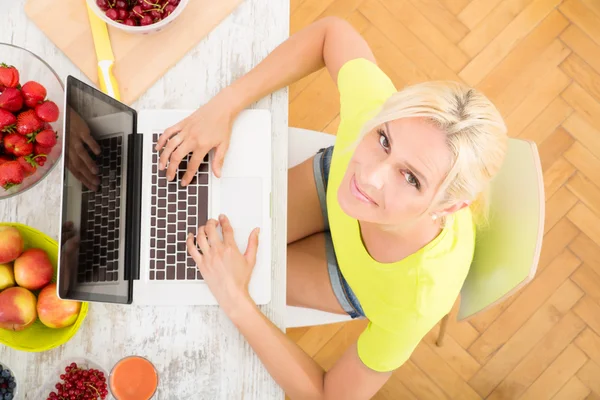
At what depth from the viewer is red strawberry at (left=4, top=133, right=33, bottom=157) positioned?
2.86ft

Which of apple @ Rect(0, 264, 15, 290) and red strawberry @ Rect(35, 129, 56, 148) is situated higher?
red strawberry @ Rect(35, 129, 56, 148)

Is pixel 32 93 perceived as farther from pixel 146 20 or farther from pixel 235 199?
pixel 235 199

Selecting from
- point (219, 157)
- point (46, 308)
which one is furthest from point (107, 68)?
point (46, 308)

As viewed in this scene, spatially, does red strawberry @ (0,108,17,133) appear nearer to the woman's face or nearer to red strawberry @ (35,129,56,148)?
red strawberry @ (35,129,56,148)

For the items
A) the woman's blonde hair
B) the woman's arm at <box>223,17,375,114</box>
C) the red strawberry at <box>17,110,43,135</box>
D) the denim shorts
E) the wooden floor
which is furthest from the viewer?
the wooden floor

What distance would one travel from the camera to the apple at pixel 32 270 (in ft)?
2.86

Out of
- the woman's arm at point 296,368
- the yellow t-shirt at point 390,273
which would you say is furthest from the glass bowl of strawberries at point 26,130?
the yellow t-shirt at point 390,273

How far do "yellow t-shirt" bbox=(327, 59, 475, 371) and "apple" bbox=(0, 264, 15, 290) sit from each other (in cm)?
62

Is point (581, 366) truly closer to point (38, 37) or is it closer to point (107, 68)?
point (107, 68)

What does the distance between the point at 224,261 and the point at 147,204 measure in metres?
0.19

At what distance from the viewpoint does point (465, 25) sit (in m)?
1.84

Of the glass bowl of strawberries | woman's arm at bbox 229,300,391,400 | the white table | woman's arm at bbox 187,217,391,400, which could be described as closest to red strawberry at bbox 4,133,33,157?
the glass bowl of strawberries

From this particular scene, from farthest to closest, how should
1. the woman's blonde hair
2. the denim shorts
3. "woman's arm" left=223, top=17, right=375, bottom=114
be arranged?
the denim shorts, "woman's arm" left=223, top=17, right=375, bottom=114, the woman's blonde hair

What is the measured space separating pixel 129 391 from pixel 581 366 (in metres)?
1.47
